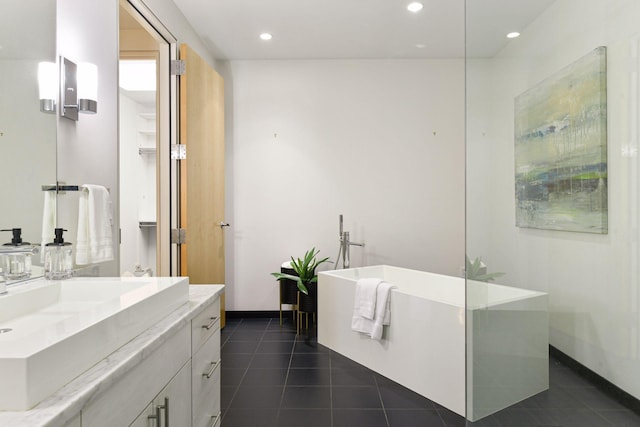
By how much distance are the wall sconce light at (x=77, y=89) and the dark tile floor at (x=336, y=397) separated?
170 cm

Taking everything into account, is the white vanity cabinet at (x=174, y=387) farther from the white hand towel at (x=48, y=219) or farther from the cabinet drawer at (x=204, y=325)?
the white hand towel at (x=48, y=219)

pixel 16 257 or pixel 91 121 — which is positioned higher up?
pixel 91 121

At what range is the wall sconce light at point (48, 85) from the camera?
146 centimetres

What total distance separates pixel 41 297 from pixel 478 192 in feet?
5.18

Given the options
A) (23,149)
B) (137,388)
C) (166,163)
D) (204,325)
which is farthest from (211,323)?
(166,163)

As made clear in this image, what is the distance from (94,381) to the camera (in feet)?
2.52

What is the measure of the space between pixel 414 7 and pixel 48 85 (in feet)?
8.03

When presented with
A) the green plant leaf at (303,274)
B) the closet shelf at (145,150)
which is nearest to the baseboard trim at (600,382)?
the green plant leaf at (303,274)

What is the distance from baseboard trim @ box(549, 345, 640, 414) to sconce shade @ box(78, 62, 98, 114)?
204 cm

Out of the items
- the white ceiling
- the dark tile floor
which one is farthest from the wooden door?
the dark tile floor

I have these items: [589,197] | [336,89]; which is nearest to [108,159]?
[589,197]

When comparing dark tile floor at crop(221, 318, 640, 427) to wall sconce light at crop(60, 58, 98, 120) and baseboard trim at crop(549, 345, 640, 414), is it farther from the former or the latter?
wall sconce light at crop(60, 58, 98, 120)

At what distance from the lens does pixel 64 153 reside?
1.63 meters

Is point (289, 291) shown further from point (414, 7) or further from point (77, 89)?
point (414, 7)
